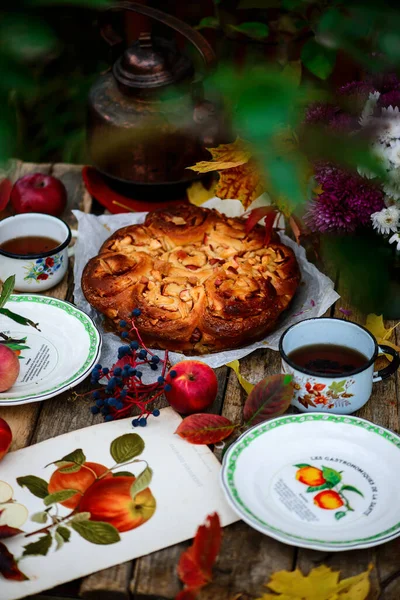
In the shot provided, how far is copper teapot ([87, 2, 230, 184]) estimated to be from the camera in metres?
1.72

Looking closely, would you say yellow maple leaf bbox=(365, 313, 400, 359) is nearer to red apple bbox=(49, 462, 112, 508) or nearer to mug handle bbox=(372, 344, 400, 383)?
mug handle bbox=(372, 344, 400, 383)

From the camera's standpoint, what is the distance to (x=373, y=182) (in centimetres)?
138

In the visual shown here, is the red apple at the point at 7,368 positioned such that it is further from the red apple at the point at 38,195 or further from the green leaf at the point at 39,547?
the red apple at the point at 38,195

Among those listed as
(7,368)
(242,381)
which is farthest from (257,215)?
(7,368)

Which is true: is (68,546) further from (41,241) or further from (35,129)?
(35,129)

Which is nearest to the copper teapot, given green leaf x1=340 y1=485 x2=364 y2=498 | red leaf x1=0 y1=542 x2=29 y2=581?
green leaf x1=340 y1=485 x2=364 y2=498

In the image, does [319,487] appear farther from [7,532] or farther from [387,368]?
[7,532]

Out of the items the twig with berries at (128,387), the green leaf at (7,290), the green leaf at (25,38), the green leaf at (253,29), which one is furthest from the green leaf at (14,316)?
the green leaf at (253,29)

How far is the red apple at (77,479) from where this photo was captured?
45.0 inches

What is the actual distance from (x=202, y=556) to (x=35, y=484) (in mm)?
315

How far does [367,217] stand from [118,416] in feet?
1.96

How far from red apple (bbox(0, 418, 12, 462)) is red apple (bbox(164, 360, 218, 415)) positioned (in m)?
0.27

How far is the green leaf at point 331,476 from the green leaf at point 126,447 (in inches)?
12.0

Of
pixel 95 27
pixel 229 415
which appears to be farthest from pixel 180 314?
pixel 95 27
